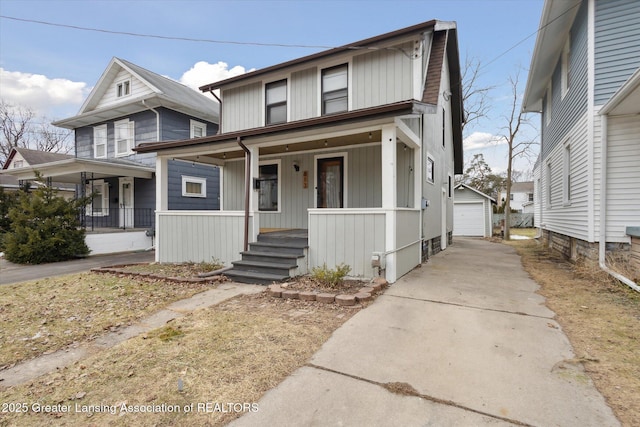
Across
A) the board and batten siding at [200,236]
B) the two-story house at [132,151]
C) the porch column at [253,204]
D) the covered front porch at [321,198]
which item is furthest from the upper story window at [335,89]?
the two-story house at [132,151]

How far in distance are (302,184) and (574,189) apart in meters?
7.02

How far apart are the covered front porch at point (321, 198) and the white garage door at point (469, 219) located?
12815 mm

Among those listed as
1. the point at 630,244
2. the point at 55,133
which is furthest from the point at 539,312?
the point at 55,133

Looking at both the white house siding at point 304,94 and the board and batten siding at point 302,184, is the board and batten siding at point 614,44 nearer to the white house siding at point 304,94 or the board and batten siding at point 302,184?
the board and batten siding at point 302,184

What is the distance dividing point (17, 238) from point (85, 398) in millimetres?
10252

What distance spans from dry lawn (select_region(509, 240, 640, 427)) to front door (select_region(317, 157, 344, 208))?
490cm

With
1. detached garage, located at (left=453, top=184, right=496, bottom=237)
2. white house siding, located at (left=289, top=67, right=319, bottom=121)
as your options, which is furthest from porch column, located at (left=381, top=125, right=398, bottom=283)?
detached garage, located at (left=453, top=184, right=496, bottom=237)

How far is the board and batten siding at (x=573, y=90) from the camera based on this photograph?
690 cm

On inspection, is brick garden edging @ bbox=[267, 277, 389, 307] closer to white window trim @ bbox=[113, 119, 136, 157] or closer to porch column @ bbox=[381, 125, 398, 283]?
porch column @ bbox=[381, 125, 398, 283]

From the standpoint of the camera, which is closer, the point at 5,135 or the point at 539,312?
the point at 539,312

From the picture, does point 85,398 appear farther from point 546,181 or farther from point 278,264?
point 546,181

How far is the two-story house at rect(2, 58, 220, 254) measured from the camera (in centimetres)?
1231

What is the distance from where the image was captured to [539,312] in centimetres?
420

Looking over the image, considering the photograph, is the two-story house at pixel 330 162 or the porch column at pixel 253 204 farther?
the porch column at pixel 253 204
